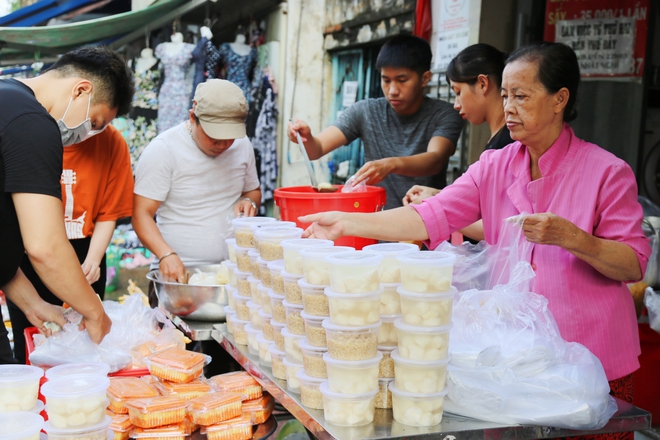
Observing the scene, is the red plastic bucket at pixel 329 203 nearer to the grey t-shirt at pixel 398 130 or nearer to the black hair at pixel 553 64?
the black hair at pixel 553 64

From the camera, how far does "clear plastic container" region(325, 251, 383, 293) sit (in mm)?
1658

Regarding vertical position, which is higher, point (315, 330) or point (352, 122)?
point (352, 122)

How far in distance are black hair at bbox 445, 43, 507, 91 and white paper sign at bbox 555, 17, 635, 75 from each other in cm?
178

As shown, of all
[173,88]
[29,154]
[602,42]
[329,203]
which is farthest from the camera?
[173,88]

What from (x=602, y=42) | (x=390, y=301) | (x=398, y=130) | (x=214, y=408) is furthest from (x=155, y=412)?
(x=602, y=42)

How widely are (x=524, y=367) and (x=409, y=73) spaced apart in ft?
7.51

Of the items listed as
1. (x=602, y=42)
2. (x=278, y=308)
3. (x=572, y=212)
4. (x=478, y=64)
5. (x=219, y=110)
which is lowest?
(x=278, y=308)

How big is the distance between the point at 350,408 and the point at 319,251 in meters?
0.45

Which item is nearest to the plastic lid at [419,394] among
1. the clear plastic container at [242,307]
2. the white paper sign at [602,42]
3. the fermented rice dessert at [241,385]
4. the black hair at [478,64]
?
the fermented rice dessert at [241,385]

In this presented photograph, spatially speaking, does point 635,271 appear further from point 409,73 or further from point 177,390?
point 409,73

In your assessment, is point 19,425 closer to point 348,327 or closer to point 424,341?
point 348,327

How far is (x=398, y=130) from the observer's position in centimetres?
391

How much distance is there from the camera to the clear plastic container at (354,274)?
1.66 m

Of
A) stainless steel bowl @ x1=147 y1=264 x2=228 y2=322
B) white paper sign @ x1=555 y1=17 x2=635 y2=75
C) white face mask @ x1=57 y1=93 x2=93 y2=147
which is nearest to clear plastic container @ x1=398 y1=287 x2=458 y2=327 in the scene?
stainless steel bowl @ x1=147 y1=264 x2=228 y2=322
